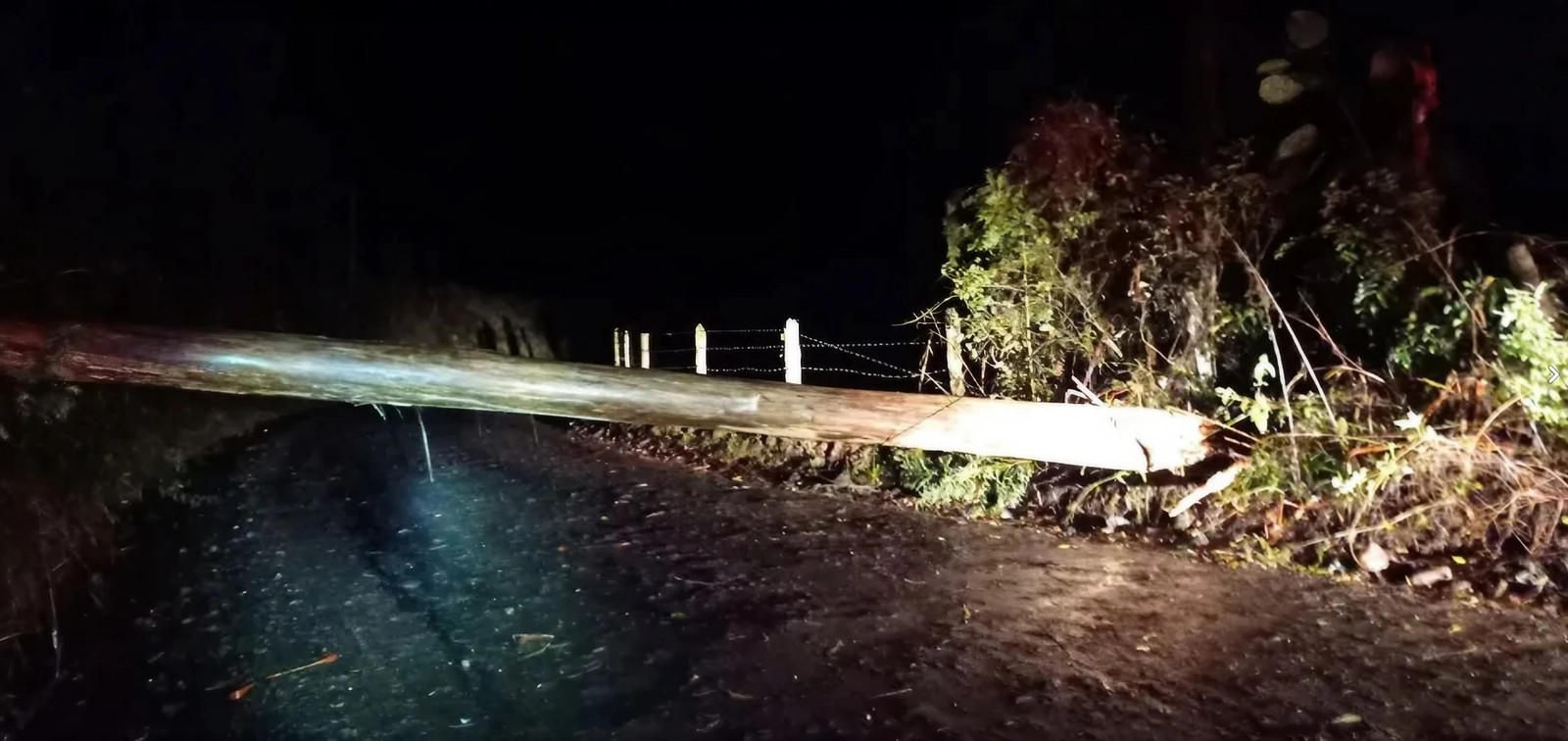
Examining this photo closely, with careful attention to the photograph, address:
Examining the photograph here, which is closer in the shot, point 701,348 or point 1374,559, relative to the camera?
point 1374,559

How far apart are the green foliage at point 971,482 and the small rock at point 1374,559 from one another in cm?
197

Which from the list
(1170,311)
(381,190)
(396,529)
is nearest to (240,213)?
(381,190)

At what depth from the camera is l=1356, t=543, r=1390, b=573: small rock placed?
4762mm

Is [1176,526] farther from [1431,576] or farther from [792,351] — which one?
[792,351]

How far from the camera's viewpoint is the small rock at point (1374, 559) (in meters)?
4.76

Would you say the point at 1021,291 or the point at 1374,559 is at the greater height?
the point at 1021,291

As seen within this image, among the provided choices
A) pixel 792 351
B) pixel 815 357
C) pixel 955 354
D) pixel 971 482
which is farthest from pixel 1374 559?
pixel 815 357

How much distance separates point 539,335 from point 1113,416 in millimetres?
21363

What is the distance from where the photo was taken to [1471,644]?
3914 mm

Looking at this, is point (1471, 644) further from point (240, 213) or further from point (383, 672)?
point (240, 213)

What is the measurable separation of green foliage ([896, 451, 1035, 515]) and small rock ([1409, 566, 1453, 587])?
2.22m

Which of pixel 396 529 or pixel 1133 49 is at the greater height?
pixel 1133 49

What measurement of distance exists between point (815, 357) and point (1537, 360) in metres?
10.7

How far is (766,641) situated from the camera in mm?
4312
